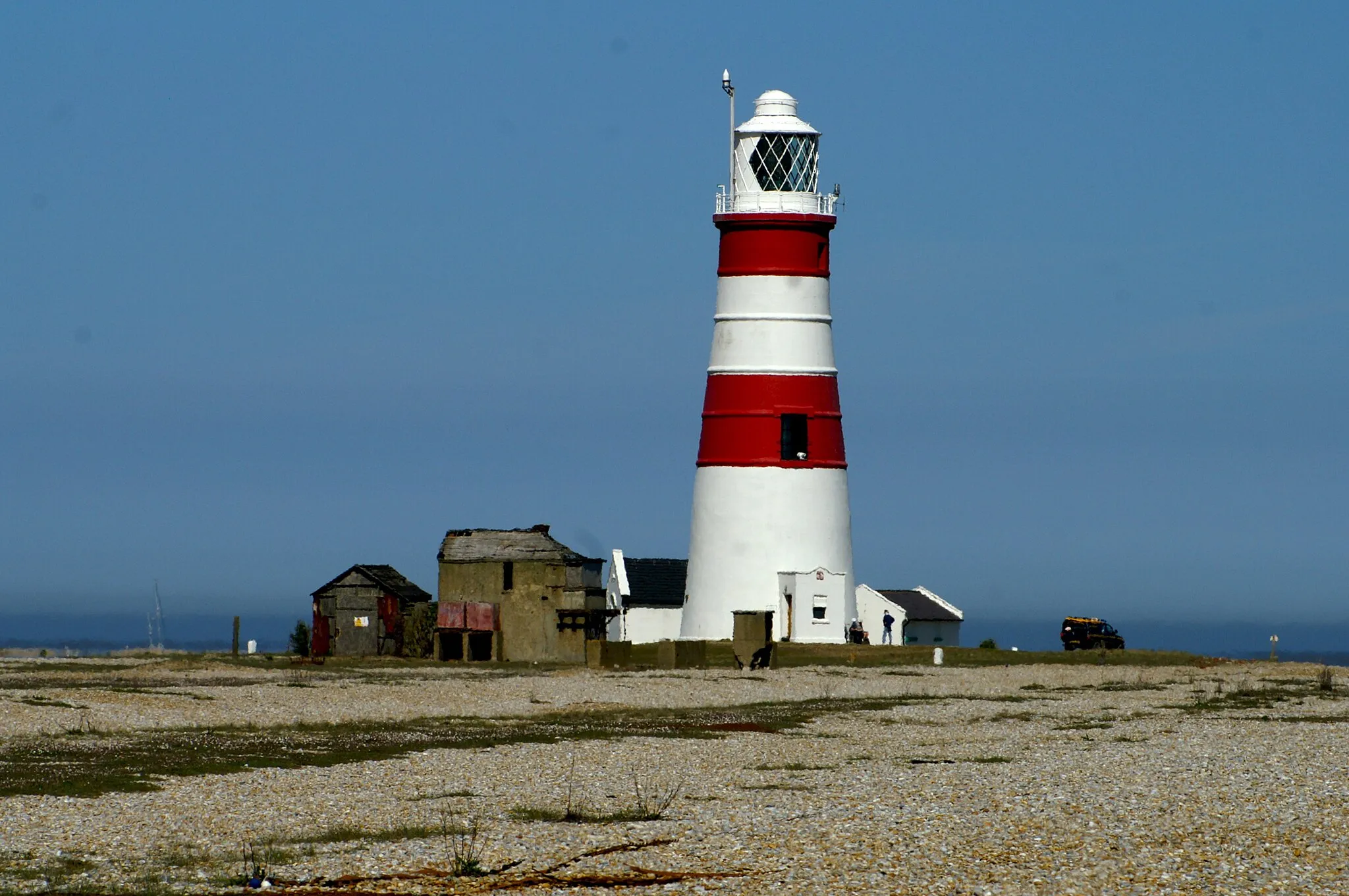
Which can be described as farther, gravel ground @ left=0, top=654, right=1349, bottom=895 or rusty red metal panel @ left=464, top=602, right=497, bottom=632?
rusty red metal panel @ left=464, top=602, right=497, bottom=632

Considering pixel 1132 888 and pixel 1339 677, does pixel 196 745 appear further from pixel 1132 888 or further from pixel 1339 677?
pixel 1339 677

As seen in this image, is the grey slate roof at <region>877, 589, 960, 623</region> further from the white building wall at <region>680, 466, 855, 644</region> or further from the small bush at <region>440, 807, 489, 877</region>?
the small bush at <region>440, 807, 489, 877</region>

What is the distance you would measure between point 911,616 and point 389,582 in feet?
46.7

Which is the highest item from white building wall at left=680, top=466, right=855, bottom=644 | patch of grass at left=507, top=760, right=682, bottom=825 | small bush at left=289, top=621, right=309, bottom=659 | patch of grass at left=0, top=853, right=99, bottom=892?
white building wall at left=680, top=466, right=855, bottom=644

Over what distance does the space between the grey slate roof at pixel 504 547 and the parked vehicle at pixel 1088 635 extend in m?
14.8

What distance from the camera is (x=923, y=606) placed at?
56.1 metres

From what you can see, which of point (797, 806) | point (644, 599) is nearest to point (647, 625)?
point (644, 599)

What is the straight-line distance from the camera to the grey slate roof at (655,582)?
56.0 metres

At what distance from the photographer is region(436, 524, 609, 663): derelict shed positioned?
52.0 m

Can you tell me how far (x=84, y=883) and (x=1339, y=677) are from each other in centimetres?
3401

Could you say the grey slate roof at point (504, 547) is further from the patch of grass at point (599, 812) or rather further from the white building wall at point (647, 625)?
→ the patch of grass at point (599, 812)

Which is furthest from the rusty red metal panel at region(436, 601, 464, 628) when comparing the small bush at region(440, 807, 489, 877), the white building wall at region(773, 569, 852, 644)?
the small bush at region(440, 807, 489, 877)

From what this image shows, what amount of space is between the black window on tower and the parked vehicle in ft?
40.2

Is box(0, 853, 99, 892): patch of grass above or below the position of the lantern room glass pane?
below
